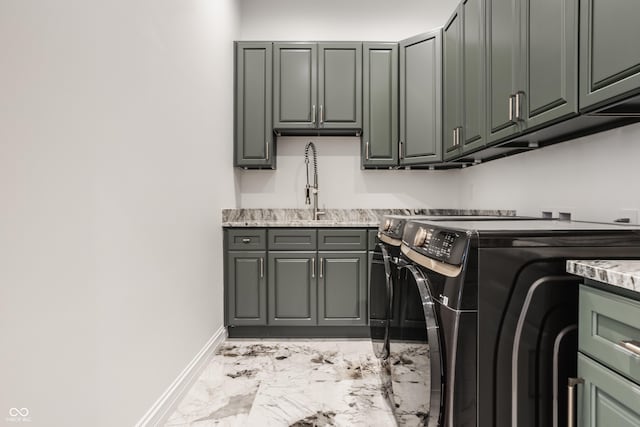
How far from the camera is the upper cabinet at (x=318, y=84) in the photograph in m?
2.99

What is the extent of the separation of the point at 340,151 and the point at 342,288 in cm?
128

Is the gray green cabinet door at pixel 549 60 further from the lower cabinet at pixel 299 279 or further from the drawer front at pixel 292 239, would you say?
the drawer front at pixel 292 239

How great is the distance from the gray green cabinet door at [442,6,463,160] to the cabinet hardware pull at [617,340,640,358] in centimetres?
180

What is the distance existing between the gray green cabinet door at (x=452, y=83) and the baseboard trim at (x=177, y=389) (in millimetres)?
2150

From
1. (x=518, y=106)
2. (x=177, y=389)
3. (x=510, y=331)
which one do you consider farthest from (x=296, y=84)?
(x=510, y=331)

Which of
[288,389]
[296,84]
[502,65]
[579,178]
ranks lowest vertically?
[288,389]

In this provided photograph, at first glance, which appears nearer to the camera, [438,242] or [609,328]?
[609,328]

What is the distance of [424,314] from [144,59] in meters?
1.50

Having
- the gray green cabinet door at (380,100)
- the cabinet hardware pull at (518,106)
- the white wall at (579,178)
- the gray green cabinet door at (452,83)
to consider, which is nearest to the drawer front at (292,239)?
the gray green cabinet door at (380,100)

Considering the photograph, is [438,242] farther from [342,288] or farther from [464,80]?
[342,288]

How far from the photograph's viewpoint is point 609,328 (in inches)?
33.2

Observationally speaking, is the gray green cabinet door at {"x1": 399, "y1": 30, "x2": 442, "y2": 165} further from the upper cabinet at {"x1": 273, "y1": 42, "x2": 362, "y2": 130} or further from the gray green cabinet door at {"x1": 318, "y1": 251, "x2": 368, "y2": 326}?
the gray green cabinet door at {"x1": 318, "y1": 251, "x2": 368, "y2": 326}

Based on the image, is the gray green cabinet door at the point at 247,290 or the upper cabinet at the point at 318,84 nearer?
the gray green cabinet door at the point at 247,290

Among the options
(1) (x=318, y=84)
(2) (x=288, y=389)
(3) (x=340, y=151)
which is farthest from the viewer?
(3) (x=340, y=151)
